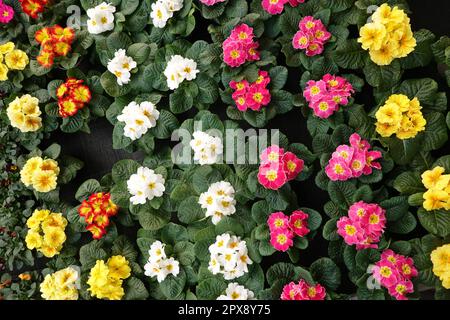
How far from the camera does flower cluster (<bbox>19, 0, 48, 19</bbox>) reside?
185cm

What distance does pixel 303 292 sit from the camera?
1.56 m

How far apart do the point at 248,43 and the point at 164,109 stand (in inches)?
16.1

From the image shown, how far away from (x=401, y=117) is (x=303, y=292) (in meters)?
0.64

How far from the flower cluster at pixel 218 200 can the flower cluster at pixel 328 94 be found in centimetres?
40

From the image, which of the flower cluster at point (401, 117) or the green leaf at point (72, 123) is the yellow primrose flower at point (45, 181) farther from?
the flower cluster at point (401, 117)

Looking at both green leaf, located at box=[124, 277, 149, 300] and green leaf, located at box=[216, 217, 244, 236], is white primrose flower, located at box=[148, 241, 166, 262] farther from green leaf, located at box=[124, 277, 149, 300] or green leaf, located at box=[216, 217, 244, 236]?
green leaf, located at box=[216, 217, 244, 236]

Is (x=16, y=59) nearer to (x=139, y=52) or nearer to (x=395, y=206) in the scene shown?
(x=139, y=52)

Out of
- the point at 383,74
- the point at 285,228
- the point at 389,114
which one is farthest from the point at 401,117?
the point at 285,228

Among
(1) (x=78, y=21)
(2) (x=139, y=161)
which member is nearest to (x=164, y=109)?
(2) (x=139, y=161)

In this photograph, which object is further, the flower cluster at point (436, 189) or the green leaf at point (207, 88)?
the green leaf at point (207, 88)

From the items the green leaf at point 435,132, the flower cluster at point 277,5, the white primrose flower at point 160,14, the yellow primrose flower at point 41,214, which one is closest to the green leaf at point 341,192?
the green leaf at point 435,132

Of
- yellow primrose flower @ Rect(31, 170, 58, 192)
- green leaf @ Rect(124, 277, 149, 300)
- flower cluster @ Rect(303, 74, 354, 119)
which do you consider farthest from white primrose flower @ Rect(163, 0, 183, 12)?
green leaf @ Rect(124, 277, 149, 300)

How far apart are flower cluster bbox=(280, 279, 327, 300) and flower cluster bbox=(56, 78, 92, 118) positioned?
3.34 ft

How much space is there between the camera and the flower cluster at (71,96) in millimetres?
1813
